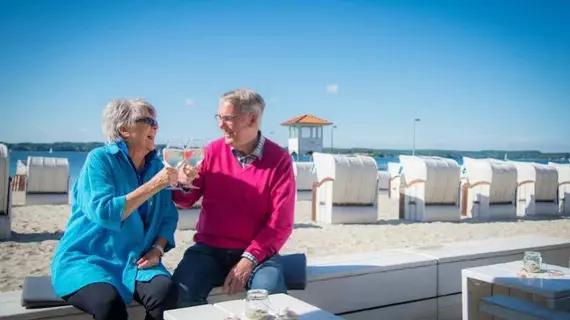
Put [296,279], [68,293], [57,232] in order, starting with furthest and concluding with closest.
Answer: [57,232], [296,279], [68,293]

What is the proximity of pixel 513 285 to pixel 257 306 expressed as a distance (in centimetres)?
151

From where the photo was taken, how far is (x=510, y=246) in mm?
3727

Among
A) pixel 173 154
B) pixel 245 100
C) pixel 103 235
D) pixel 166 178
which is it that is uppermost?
pixel 245 100

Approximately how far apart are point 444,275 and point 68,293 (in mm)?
2414

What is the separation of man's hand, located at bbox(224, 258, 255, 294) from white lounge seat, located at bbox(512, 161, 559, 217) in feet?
33.5

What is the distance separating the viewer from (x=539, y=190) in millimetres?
11016

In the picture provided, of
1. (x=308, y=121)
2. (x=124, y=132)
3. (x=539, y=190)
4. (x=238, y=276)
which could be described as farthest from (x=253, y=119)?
(x=308, y=121)

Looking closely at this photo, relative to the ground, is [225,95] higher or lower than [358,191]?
higher

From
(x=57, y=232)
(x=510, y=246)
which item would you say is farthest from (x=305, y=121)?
(x=510, y=246)

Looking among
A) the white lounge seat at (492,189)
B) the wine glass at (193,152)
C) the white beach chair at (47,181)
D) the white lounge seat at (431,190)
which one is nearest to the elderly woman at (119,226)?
the wine glass at (193,152)

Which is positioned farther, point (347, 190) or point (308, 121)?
point (308, 121)

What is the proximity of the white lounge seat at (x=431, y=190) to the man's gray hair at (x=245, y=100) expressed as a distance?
24.3 feet

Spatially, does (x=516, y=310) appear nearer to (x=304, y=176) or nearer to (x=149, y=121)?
(x=149, y=121)

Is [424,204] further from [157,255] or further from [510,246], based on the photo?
[157,255]
